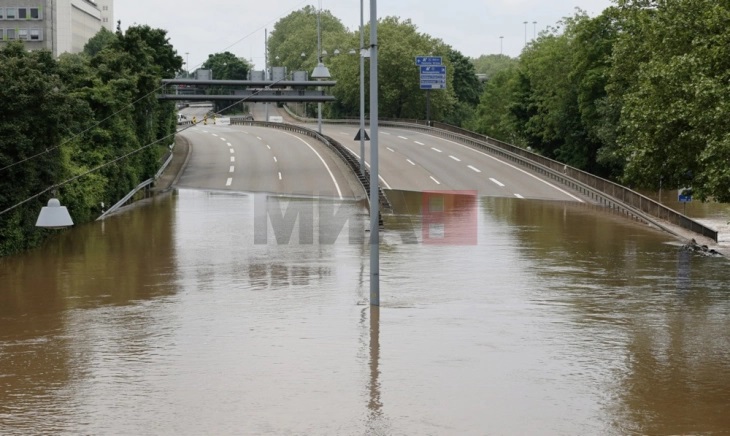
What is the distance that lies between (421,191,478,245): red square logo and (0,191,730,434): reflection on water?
0.68 m

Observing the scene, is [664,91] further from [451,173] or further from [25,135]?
[451,173]

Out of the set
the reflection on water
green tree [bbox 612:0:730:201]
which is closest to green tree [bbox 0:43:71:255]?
the reflection on water

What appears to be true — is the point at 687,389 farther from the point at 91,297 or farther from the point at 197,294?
the point at 91,297

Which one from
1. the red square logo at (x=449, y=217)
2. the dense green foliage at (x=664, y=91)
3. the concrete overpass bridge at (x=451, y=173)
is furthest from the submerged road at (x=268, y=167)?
the dense green foliage at (x=664, y=91)

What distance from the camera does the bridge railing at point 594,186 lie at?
142 feet

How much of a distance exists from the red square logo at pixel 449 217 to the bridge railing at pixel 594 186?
6551 mm

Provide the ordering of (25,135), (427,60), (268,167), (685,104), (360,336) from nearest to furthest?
(360,336) → (685,104) → (25,135) → (268,167) → (427,60)

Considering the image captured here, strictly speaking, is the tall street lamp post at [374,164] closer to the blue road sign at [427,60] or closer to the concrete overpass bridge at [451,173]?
Answer: the concrete overpass bridge at [451,173]

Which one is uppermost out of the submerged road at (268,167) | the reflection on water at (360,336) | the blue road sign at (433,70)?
the blue road sign at (433,70)

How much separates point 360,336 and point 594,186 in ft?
119

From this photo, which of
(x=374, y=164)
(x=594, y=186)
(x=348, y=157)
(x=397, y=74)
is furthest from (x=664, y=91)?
(x=397, y=74)

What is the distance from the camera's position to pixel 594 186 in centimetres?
5566

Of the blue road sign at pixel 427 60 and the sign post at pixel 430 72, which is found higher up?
the blue road sign at pixel 427 60

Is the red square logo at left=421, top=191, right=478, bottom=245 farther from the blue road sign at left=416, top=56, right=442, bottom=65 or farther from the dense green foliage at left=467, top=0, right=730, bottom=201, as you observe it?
the blue road sign at left=416, top=56, right=442, bottom=65
